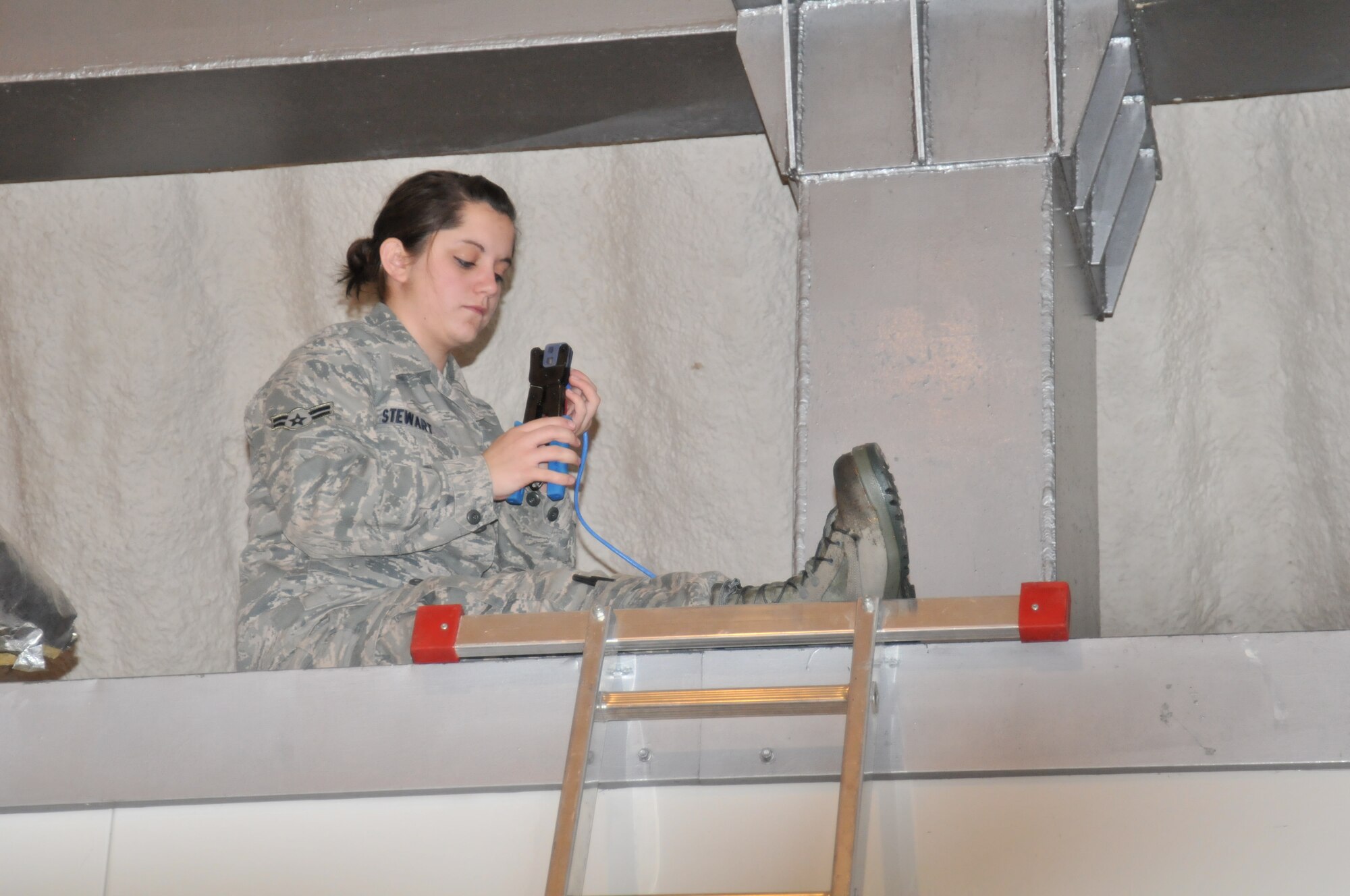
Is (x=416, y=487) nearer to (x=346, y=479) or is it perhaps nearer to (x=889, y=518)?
(x=346, y=479)

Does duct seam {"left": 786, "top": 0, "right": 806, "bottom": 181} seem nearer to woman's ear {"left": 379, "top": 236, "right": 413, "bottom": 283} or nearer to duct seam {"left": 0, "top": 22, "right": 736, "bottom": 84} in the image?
duct seam {"left": 0, "top": 22, "right": 736, "bottom": 84}

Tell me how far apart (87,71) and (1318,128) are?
6.34ft

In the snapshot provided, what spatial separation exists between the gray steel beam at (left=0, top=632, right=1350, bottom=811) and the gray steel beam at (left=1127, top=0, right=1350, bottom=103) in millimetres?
1057

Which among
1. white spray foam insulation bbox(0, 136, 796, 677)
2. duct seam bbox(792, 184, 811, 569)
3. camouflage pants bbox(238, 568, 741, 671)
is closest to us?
camouflage pants bbox(238, 568, 741, 671)

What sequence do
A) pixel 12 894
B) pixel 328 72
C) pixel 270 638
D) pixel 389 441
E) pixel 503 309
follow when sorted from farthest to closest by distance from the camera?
1. pixel 503 309
2. pixel 328 72
3. pixel 389 441
4. pixel 270 638
5. pixel 12 894

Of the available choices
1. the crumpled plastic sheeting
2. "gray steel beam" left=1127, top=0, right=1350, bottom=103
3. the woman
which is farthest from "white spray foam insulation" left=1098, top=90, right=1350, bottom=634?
the crumpled plastic sheeting

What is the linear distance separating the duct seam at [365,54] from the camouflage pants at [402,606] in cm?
84

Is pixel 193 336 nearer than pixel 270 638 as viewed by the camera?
No

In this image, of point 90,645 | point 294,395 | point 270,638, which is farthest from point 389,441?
point 90,645

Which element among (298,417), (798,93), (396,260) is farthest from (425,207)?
(798,93)

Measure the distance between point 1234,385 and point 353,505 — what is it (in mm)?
1422

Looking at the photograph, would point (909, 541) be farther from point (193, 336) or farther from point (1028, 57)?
point (193, 336)

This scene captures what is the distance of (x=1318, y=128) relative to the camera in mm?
2350

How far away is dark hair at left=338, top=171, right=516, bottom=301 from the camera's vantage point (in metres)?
2.13
